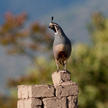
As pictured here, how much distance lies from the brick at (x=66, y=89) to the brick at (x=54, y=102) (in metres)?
0.12

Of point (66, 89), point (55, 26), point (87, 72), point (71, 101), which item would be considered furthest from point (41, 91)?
point (87, 72)

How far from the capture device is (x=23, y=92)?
8641mm

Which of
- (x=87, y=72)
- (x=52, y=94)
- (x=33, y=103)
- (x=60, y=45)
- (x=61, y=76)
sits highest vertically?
(x=87, y=72)

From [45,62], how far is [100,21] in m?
6.74

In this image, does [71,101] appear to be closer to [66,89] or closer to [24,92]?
[66,89]

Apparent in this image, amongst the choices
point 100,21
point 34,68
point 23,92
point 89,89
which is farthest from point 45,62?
point 23,92

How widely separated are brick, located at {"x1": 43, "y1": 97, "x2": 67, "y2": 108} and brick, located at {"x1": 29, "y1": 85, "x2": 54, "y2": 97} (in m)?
0.12

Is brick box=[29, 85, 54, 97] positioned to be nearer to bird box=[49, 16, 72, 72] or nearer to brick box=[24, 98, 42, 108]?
brick box=[24, 98, 42, 108]

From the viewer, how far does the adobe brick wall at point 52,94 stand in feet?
27.3

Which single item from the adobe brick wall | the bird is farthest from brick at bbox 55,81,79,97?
the bird

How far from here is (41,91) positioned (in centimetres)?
835

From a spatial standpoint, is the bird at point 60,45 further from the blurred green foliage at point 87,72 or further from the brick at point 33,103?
the blurred green foliage at point 87,72

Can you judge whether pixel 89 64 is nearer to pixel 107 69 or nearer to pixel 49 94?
pixel 107 69

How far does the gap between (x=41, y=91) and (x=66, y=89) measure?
62 centimetres
